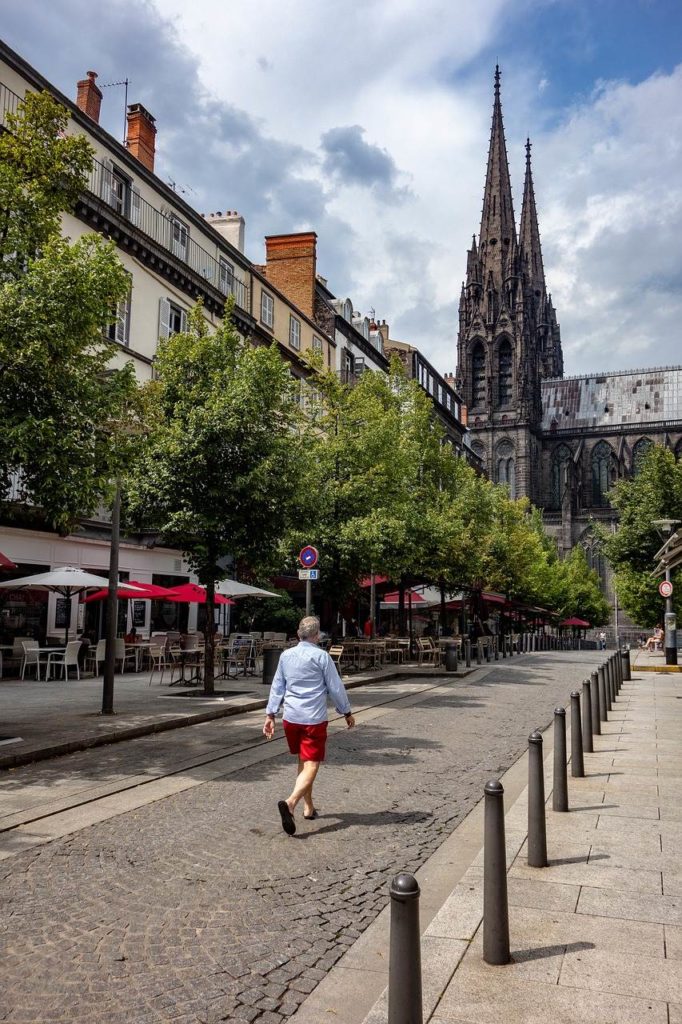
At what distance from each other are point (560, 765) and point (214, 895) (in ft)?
10.3

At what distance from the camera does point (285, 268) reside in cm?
3859

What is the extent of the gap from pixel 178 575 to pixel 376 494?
28.4 feet

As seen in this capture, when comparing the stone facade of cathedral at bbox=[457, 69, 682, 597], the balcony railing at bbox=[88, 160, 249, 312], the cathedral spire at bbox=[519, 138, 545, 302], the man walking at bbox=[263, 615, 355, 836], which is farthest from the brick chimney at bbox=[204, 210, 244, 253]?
the cathedral spire at bbox=[519, 138, 545, 302]

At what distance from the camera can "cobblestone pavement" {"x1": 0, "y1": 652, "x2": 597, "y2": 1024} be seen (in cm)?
361

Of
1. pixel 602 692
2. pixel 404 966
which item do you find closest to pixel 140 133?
pixel 602 692

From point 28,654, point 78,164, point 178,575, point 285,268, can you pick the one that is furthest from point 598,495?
point 78,164

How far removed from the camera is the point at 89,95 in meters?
24.5

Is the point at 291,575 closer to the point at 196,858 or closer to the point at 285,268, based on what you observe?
the point at 285,268

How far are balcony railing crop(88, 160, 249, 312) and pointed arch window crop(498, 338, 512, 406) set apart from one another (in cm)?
7199

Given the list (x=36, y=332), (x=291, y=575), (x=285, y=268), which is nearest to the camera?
(x=36, y=332)

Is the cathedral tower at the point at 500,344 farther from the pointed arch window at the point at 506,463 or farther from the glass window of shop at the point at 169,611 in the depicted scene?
the glass window of shop at the point at 169,611

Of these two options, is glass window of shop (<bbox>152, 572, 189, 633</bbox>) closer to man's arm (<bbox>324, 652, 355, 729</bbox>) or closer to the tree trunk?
the tree trunk

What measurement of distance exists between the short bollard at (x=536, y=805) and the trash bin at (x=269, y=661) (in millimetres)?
12730

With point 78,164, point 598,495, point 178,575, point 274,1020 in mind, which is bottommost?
point 274,1020
